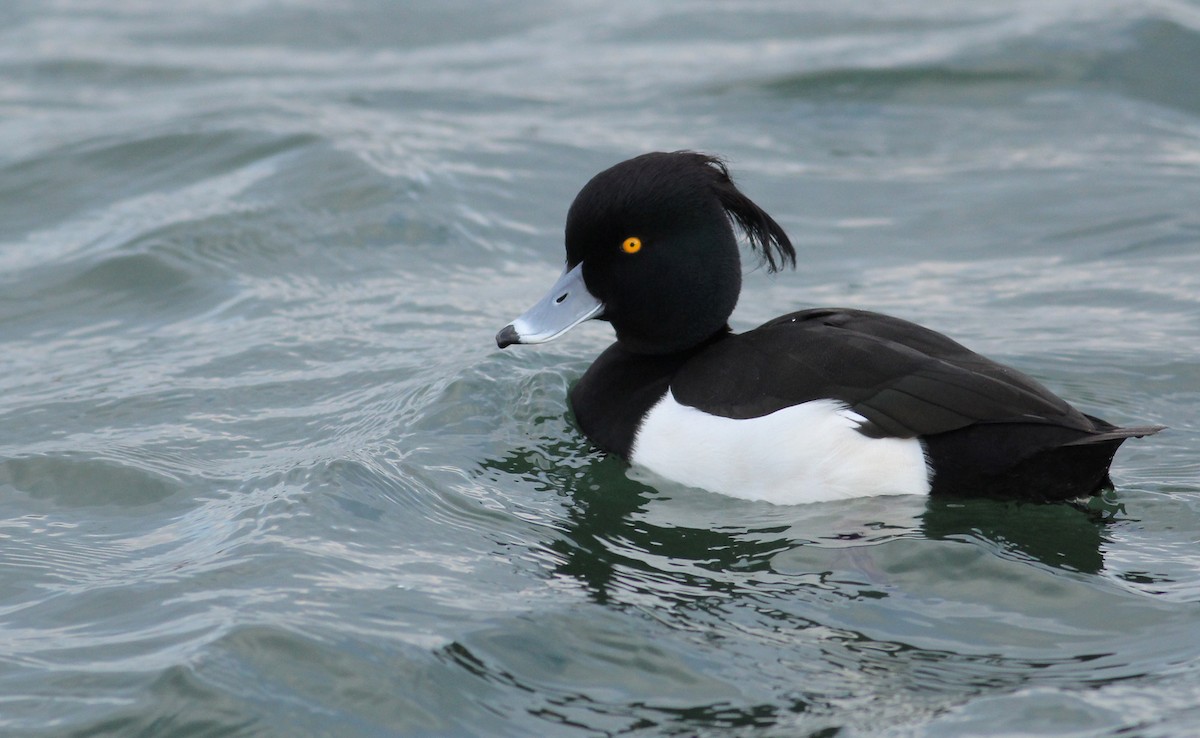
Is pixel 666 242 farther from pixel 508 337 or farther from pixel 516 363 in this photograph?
pixel 516 363

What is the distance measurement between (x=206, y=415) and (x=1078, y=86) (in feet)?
25.3

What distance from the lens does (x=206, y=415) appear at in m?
6.25

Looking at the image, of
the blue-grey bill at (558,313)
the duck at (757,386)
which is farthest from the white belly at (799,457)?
the blue-grey bill at (558,313)

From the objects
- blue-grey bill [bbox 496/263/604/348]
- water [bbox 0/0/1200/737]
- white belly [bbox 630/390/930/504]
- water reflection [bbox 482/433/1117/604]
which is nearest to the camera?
water [bbox 0/0/1200/737]

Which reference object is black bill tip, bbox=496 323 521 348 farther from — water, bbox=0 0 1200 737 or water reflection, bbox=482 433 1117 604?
water reflection, bbox=482 433 1117 604

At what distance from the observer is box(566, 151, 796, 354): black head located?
5.40 metres

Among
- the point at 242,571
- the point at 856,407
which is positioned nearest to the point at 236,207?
the point at 242,571

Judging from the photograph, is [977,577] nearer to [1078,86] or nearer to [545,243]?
[545,243]

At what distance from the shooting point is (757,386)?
5.06 metres

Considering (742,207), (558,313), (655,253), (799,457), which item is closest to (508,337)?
(558,313)

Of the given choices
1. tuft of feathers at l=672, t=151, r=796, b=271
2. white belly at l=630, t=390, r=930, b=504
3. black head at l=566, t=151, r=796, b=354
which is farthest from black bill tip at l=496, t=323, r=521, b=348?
tuft of feathers at l=672, t=151, r=796, b=271

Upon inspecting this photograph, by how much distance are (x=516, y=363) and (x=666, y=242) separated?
138cm

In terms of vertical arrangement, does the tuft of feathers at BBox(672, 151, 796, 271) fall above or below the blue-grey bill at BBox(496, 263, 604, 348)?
above

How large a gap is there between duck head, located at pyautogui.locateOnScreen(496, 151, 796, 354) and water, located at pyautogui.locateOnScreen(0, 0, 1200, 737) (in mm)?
556
